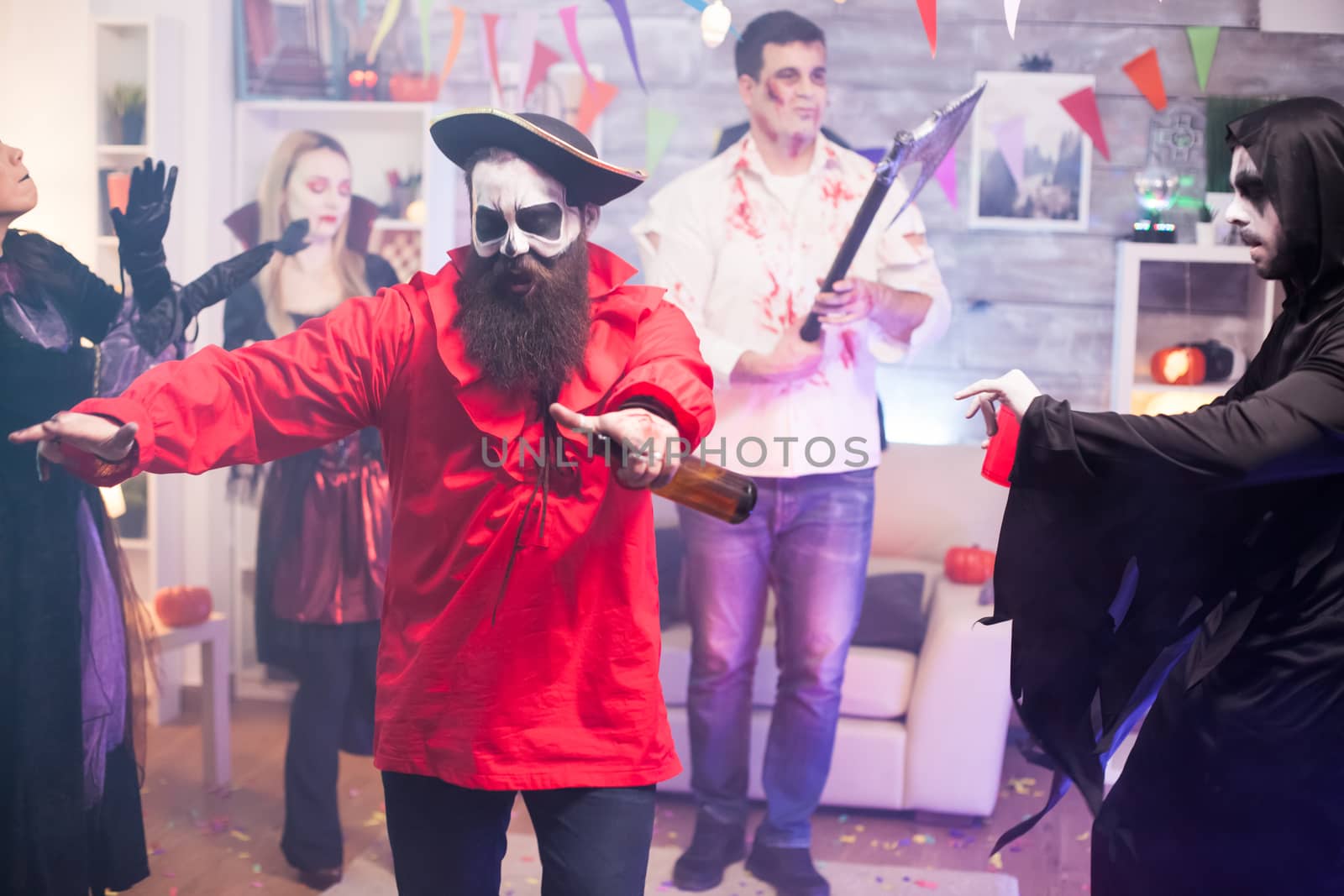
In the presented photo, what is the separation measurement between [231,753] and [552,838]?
71.9 inches

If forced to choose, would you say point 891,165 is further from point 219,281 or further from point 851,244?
point 219,281

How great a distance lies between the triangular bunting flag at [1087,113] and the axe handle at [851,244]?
1.84 ft

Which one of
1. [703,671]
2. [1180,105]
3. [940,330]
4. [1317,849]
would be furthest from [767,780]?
[1180,105]

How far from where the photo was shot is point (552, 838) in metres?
1.56

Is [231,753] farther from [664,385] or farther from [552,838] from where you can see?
[664,385]

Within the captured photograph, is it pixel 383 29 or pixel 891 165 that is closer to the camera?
pixel 891 165

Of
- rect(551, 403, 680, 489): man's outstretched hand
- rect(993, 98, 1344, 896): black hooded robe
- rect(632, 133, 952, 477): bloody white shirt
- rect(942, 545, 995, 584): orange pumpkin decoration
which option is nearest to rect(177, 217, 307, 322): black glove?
rect(632, 133, 952, 477): bloody white shirt

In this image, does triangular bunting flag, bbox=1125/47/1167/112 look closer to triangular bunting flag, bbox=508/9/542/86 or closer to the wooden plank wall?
the wooden plank wall

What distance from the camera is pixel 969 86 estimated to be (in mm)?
2799

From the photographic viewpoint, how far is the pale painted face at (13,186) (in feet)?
6.84

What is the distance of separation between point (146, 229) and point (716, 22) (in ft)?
4.39

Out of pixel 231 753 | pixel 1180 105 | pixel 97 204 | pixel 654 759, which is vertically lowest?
pixel 231 753

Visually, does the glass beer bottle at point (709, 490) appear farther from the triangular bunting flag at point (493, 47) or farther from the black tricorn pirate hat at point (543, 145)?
the triangular bunting flag at point (493, 47)

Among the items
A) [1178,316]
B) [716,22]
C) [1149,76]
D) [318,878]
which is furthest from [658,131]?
[318,878]
